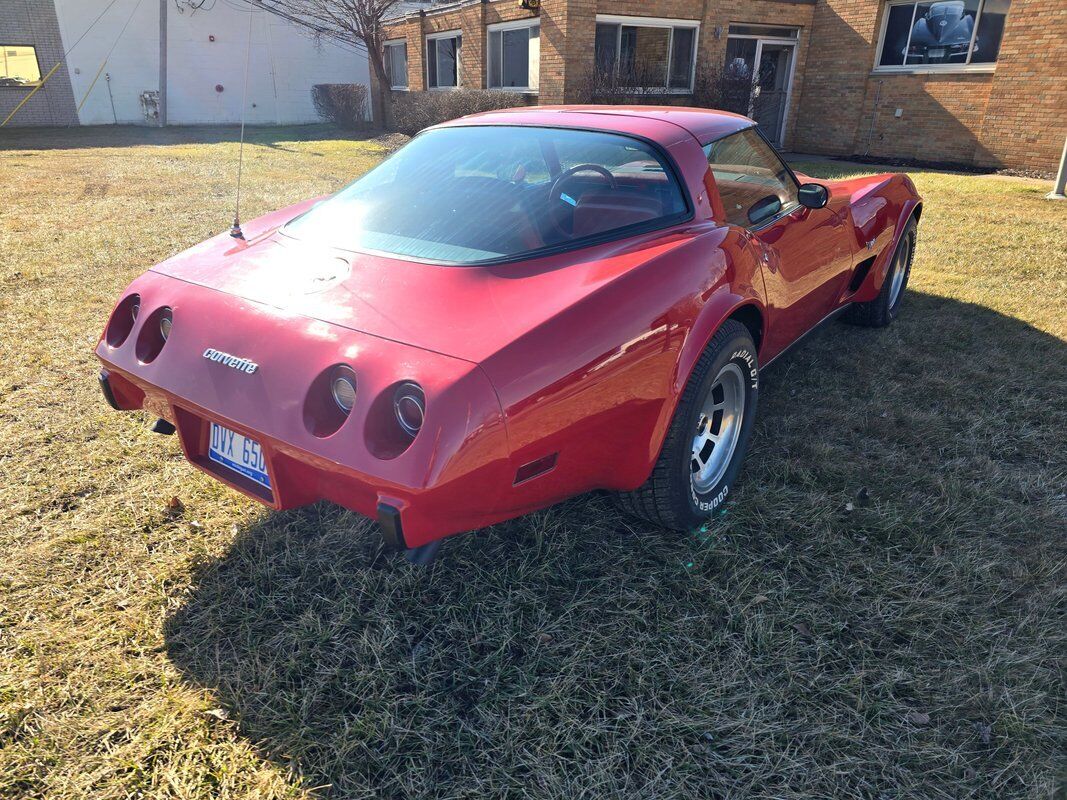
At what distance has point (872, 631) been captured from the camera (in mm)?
2262

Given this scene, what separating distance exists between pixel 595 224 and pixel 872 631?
5.32 feet

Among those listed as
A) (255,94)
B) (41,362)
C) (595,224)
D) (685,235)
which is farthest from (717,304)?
(255,94)

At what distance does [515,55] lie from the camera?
1714 centimetres

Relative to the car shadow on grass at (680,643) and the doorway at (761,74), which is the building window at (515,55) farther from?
the car shadow on grass at (680,643)

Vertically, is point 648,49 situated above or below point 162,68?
above

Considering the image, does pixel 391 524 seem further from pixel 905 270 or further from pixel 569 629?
pixel 905 270

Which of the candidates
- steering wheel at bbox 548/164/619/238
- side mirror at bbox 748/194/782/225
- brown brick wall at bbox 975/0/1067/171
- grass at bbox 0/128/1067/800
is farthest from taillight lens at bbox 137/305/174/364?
brown brick wall at bbox 975/0/1067/171

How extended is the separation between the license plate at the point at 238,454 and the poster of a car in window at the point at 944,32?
49.4ft

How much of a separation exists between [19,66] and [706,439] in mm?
30199

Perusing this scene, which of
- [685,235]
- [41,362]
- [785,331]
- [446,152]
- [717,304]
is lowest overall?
[41,362]

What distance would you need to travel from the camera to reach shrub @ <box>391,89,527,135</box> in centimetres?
1609

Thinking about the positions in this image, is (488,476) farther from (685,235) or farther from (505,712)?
(685,235)

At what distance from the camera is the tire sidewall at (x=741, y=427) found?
2.46 meters

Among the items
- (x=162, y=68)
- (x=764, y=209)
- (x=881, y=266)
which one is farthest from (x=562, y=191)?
(x=162, y=68)
